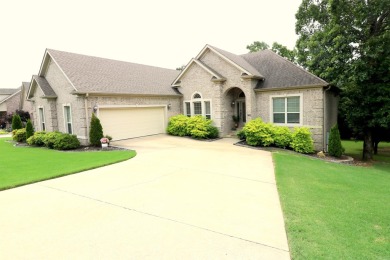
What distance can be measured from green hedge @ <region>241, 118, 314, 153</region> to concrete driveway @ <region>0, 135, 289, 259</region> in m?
6.50

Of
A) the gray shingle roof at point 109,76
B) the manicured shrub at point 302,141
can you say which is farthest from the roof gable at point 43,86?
the manicured shrub at point 302,141

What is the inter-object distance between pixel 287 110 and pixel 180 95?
8.52 m

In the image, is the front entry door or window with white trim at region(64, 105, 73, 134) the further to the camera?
the front entry door

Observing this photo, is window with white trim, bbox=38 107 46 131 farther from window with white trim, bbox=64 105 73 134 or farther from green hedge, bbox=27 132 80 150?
window with white trim, bbox=64 105 73 134

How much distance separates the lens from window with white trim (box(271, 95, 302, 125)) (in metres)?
15.7

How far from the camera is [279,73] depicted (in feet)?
56.1

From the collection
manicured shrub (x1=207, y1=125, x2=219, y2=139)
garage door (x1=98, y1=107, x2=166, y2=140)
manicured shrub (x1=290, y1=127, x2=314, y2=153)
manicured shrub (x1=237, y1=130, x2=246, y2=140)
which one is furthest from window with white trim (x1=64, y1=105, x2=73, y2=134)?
manicured shrub (x1=290, y1=127, x2=314, y2=153)

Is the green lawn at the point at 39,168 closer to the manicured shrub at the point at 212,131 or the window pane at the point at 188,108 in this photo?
the manicured shrub at the point at 212,131

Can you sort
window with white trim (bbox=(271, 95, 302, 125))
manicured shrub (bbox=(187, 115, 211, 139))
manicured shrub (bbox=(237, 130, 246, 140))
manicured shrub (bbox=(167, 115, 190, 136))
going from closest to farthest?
1. window with white trim (bbox=(271, 95, 302, 125))
2. manicured shrub (bbox=(237, 130, 246, 140))
3. manicured shrub (bbox=(187, 115, 211, 139))
4. manicured shrub (bbox=(167, 115, 190, 136))

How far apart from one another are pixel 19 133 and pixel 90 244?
20811 millimetres

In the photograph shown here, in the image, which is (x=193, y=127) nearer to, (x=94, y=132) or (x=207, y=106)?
(x=207, y=106)

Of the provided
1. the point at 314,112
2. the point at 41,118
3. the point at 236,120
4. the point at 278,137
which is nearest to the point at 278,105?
the point at 314,112

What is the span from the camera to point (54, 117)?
17719mm

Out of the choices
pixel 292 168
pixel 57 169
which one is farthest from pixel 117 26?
pixel 292 168
